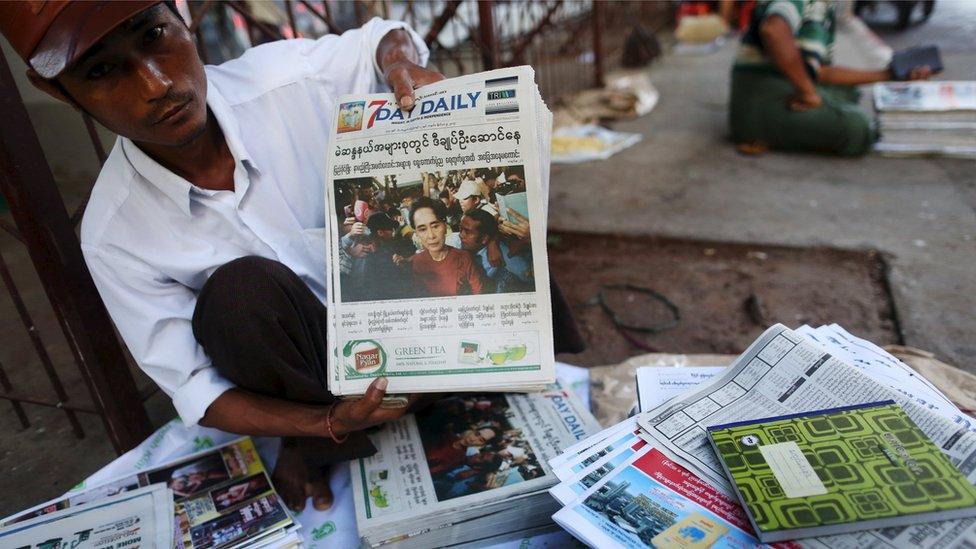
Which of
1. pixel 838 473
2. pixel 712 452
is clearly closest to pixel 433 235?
pixel 712 452

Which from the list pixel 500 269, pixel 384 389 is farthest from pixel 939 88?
pixel 384 389

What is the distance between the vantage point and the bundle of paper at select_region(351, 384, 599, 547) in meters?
1.17

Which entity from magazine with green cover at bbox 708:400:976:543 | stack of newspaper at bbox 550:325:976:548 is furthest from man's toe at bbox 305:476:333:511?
magazine with green cover at bbox 708:400:976:543

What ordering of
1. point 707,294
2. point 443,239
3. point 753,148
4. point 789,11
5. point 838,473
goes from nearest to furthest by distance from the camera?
point 838,473 < point 443,239 < point 707,294 < point 789,11 < point 753,148

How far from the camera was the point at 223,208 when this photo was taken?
3.99 ft

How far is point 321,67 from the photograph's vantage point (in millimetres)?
1354

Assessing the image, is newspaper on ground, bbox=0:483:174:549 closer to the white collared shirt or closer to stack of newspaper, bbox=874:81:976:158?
the white collared shirt

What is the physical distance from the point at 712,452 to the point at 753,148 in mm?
2654

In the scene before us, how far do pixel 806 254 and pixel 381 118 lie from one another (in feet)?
6.00

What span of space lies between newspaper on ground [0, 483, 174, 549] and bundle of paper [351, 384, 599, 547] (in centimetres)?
37

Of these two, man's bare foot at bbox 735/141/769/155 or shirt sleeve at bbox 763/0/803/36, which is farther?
man's bare foot at bbox 735/141/769/155

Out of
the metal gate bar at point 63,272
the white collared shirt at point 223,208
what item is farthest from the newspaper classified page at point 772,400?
the metal gate bar at point 63,272

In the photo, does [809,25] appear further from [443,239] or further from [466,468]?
[466,468]

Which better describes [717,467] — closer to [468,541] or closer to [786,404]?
[786,404]
